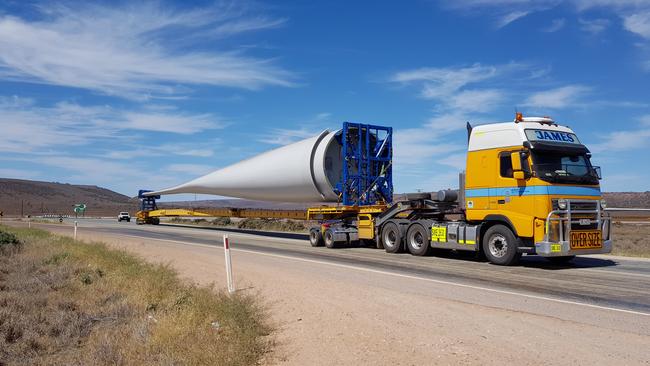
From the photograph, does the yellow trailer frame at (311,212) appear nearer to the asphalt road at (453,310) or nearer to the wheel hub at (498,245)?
the asphalt road at (453,310)

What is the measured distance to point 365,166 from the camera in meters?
21.9

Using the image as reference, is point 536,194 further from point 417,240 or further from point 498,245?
point 417,240

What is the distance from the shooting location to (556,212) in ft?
43.4

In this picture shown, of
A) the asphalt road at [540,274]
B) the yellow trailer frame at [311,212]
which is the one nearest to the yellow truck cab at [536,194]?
the asphalt road at [540,274]

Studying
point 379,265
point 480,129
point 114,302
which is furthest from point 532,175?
point 114,302

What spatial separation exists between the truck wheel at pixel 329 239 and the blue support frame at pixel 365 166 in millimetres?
1366

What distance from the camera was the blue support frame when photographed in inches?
851

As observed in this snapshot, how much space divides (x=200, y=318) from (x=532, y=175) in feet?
31.1

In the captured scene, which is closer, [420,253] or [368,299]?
[368,299]

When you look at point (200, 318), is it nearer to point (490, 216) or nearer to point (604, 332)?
point (604, 332)

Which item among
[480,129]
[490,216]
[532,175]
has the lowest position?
[490,216]

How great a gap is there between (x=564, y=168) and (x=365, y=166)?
9.23m

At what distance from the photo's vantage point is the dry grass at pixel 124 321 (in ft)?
21.4

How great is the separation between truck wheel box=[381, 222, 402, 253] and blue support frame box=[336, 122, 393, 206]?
2886 millimetres
